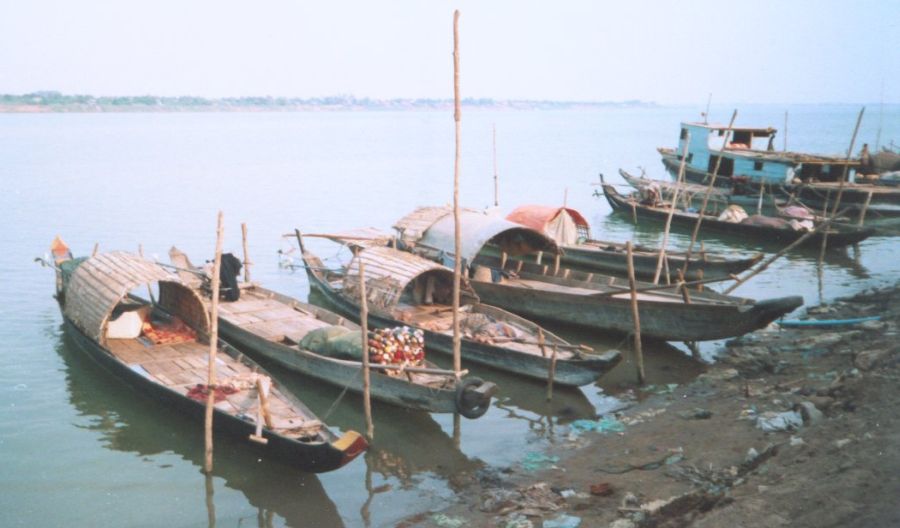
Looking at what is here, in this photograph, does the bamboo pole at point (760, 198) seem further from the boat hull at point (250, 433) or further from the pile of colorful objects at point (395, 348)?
the boat hull at point (250, 433)

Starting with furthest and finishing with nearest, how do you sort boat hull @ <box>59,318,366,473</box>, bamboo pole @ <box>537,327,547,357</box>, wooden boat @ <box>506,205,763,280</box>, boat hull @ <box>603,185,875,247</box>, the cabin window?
the cabin window → boat hull @ <box>603,185,875,247</box> → wooden boat @ <box>506,205,763,280</box> → bamboo pole @ <box>537,327,547,357</box> → boat hull @ <box>59,318,366,473</box>

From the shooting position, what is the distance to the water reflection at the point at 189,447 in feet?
31.1

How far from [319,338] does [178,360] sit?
2546mm

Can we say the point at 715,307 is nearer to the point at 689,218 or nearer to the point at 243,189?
the point at 689,218

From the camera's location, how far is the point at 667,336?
1487cm

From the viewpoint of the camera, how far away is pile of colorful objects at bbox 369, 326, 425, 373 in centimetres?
1164

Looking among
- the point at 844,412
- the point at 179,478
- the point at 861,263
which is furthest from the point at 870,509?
the point at 861,263

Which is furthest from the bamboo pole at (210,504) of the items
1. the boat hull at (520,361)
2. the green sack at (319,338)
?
the boat hull at (520,361)

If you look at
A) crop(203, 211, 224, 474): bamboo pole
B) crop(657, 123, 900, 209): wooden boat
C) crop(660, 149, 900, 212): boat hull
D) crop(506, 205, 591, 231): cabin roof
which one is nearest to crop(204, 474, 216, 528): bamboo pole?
crop(203, 211, 224, 474): bamboo pole

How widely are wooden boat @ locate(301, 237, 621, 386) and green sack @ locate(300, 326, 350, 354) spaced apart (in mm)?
2221

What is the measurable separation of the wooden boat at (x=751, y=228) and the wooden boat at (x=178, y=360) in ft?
65.9

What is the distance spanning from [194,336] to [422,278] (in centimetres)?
531

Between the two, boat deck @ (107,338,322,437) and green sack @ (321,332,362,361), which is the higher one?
green sack @ (321,332,362,361)

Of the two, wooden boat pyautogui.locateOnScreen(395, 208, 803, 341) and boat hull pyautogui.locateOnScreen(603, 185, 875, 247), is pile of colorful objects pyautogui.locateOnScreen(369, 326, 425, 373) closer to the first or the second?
wooden boat pyautogui.locateOnScreen(395, 208, 803, 341)
